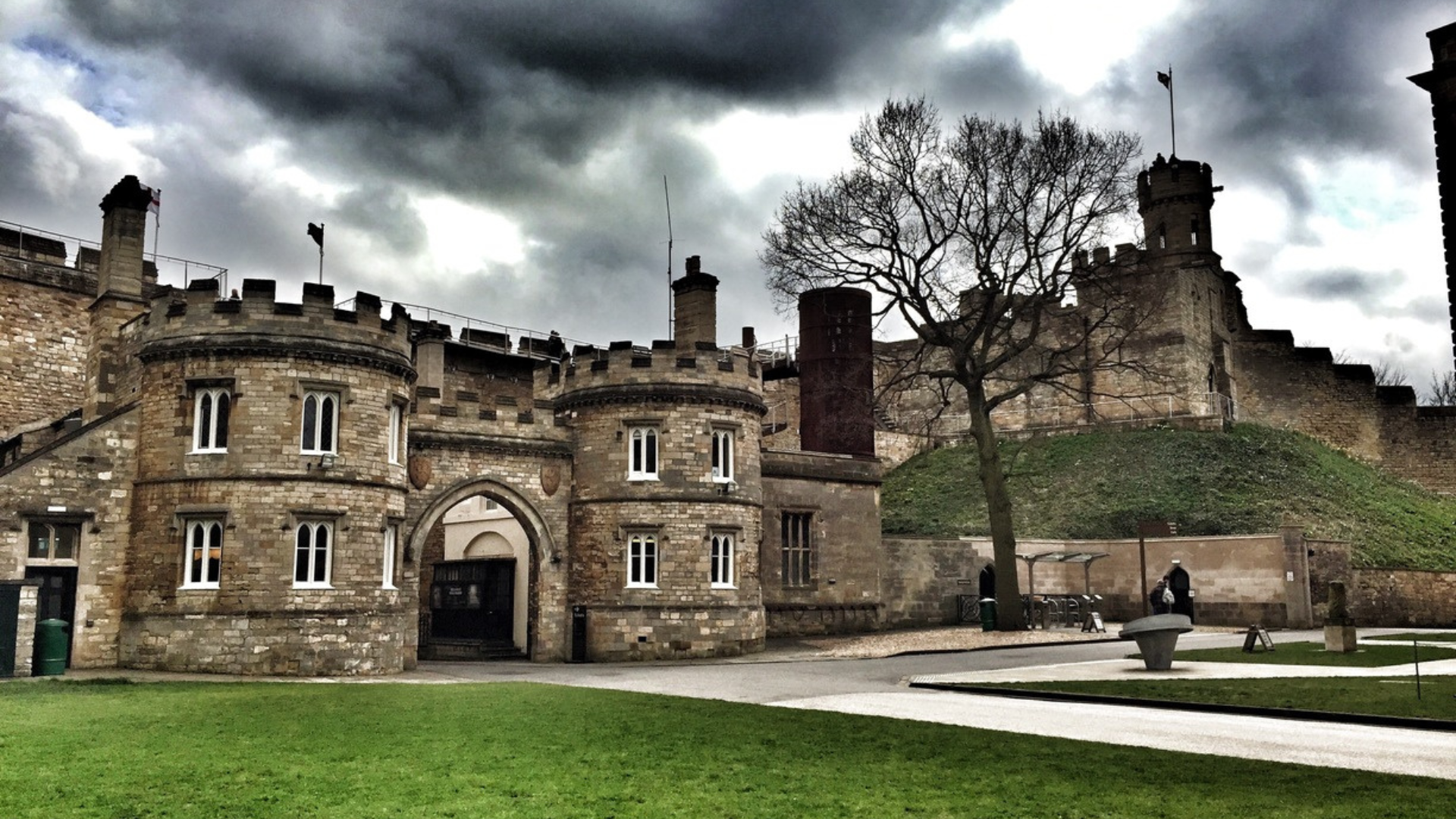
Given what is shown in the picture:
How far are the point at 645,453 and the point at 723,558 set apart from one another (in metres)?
3.18

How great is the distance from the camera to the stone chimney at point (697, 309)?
102ft

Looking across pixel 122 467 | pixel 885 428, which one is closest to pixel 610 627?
pixel 122 467

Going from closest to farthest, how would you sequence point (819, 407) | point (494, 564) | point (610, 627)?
point (610, 627), point (494, 564), point (819, 407)

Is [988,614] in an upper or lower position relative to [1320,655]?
upper

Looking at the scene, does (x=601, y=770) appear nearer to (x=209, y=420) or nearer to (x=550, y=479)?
(x=209, y=420)

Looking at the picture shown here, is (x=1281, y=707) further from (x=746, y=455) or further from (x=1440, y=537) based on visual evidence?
(x=1440, y=537)

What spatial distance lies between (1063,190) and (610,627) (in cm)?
1607

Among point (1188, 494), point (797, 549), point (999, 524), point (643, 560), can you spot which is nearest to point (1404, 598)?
point (1188, 494)

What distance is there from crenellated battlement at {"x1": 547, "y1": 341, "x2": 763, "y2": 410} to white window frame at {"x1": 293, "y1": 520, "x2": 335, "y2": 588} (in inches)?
306

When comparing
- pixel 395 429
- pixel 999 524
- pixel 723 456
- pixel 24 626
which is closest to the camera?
pixel 24 626

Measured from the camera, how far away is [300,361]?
22578 millimetres

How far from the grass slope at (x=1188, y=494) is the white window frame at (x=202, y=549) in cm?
2368

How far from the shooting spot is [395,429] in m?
24.7

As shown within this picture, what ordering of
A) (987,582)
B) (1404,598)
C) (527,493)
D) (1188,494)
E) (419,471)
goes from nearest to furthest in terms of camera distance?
(419,471), (527,493), (1404,598), (987,582), (1188,494)
